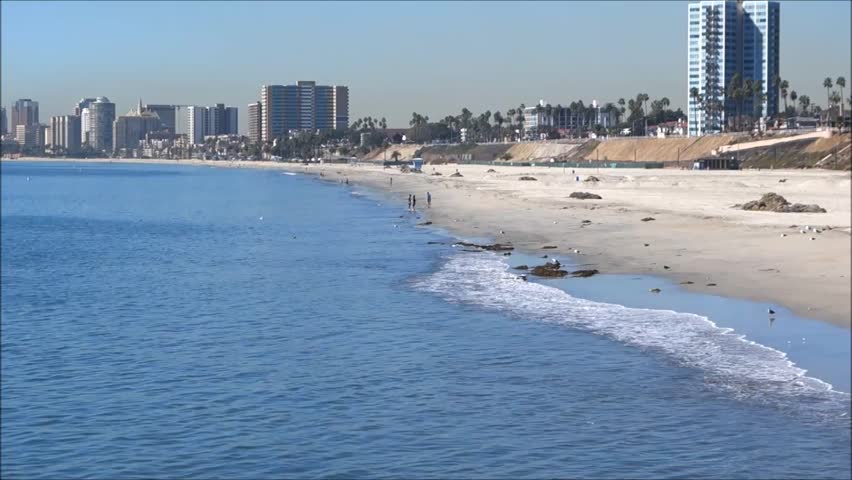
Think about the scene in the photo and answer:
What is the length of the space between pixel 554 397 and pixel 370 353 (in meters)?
6.15

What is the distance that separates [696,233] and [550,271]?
1209 centimetres

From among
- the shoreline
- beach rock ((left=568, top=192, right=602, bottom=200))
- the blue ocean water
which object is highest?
beach rock ((left=568, top=192, right=602, bottom=200))

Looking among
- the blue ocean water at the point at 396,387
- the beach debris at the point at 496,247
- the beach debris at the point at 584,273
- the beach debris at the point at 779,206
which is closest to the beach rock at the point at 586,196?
the beach debris at the point at 779,206

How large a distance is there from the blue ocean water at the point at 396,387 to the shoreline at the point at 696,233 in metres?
2.79

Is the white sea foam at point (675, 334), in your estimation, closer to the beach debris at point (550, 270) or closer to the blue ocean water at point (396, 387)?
the blue ocean water at point (396, 387)

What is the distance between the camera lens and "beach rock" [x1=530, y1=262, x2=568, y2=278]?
1412 inches

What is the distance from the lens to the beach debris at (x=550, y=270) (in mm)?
35938

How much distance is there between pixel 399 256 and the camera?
4772cm

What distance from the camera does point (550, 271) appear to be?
3625 centimetres

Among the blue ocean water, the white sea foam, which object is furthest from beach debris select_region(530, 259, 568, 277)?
the blue ocean water

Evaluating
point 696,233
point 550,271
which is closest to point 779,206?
point 696,233

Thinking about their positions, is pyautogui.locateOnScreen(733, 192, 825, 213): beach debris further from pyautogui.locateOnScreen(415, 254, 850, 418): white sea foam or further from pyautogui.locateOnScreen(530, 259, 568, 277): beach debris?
pyautogui.locateOnScreen(415, 254, 850, 418): white sea foam

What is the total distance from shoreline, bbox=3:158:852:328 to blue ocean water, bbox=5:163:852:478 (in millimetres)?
2793

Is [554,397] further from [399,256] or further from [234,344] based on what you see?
[399,256]
